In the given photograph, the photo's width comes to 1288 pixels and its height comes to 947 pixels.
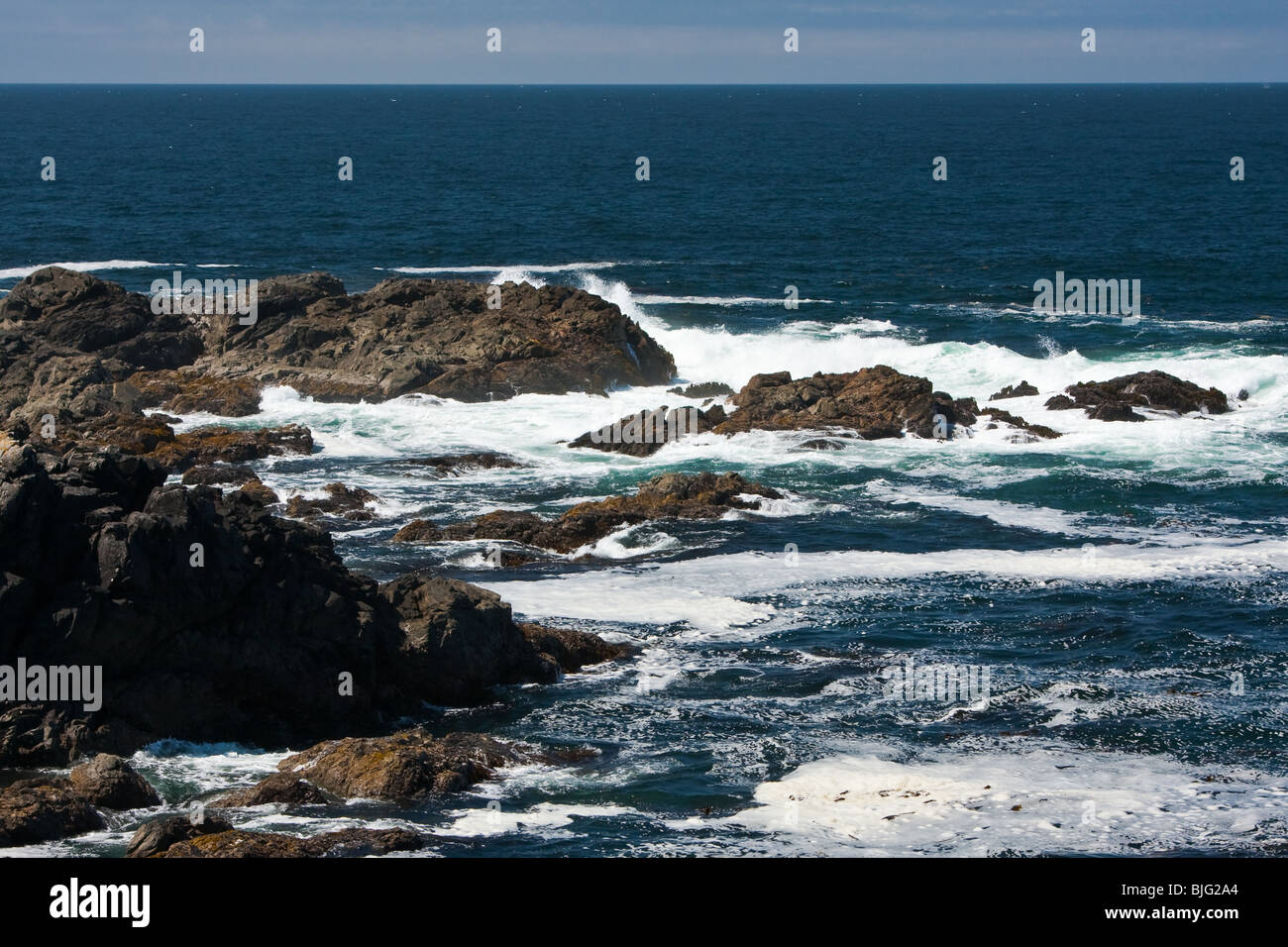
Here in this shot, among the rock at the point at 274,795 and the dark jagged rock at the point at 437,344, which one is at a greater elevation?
the dark jagged rock at the point at 437,344

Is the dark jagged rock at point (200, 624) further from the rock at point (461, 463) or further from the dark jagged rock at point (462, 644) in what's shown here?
the rock at point (461, 463)

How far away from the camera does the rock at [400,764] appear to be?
21.7 metres

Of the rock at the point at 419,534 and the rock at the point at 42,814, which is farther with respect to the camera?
the rock at the point at 419,534

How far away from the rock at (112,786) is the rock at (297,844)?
2.23 meters

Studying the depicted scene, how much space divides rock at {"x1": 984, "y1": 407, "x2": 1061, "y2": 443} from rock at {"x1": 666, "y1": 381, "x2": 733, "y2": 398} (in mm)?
9269

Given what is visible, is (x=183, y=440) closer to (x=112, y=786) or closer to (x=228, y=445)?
(x=228, y=445)

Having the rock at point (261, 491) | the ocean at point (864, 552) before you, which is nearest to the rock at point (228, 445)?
the ocean at point (864, 552)

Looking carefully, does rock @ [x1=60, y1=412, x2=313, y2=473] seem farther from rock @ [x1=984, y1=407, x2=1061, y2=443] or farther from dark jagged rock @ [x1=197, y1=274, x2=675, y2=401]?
rock @ [x1=984, y1=407, x2=1061, y2=443]

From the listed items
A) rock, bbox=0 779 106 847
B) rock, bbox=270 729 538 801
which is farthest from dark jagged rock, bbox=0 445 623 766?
rock, bbox=0 779 106 847

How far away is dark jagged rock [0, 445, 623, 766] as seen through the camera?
2347 centimetres

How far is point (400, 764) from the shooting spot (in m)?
22.0
